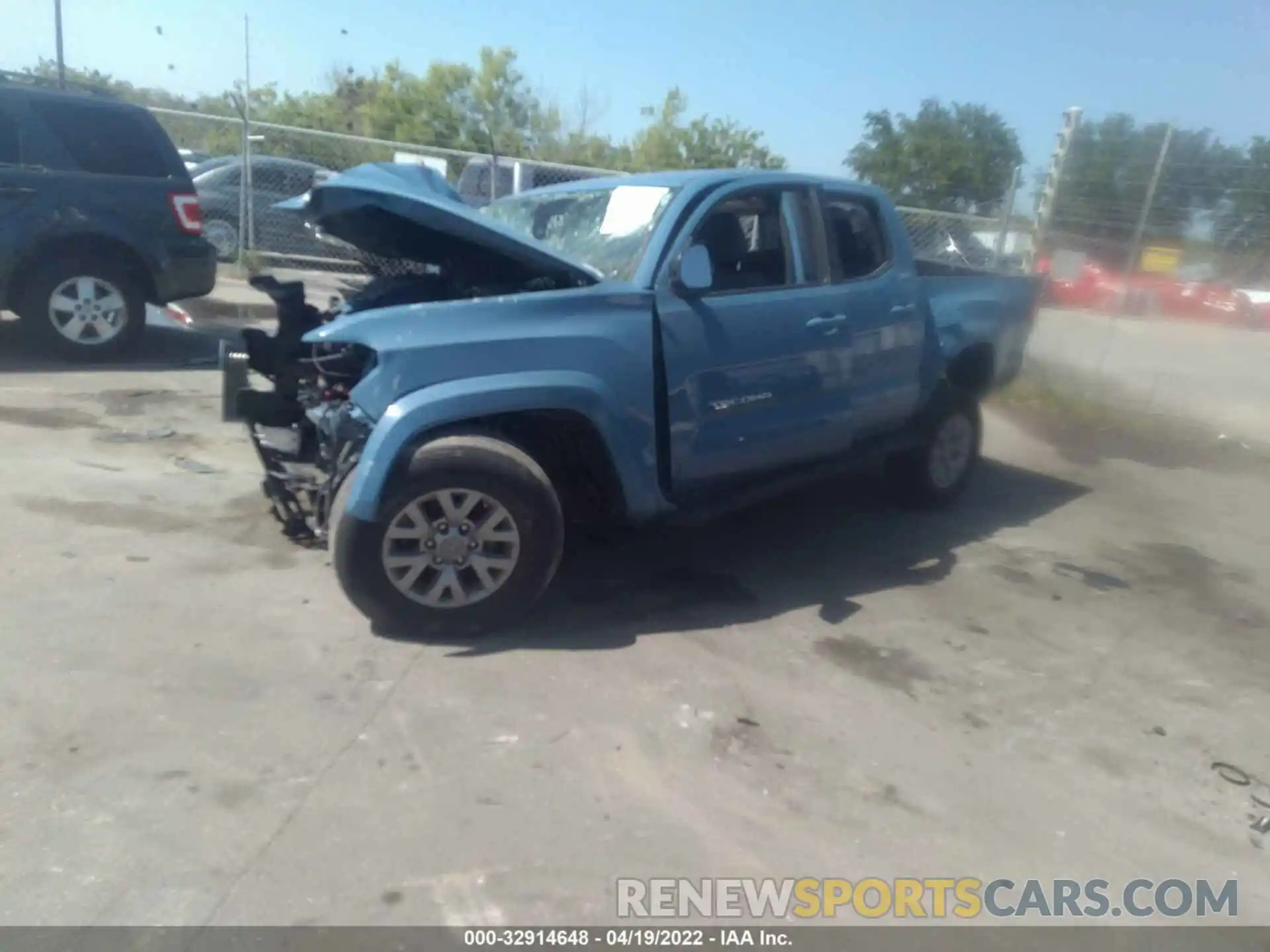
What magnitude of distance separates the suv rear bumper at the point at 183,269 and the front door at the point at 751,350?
5.92 meters

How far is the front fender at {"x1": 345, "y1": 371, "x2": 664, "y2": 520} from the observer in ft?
13.5

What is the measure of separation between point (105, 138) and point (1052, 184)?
8.75 meters

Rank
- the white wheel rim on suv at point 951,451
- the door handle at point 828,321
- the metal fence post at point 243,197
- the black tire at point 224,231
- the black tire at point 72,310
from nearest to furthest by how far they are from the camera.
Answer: the door handle at point 828,321, the white wheel rim on suv at point 951,451, the black tire at point 72,310, the metal fence post at point 243,197, the black tire at point 224,231

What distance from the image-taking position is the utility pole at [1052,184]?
1045cm

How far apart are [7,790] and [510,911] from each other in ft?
5.22

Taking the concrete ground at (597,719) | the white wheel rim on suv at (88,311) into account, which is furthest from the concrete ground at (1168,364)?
the white wheel rim on suv at (88,311)

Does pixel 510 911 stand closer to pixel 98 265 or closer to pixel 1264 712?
pixel 1264 712

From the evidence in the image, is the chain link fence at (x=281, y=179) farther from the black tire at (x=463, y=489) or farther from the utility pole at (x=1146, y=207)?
the black tire at (x=463, y=489)

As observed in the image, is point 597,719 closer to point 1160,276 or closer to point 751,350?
point 751,350

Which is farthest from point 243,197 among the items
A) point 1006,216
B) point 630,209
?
point 630,209

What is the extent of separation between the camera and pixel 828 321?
214 inches
